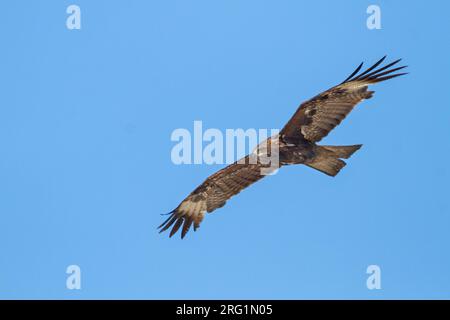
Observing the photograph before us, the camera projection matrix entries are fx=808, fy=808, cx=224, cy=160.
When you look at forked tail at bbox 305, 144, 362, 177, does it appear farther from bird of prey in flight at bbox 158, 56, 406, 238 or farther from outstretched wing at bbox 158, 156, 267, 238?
outstretched wing at bbox 158, 156, 267, 238

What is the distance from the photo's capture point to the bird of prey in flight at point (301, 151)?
39.1ft

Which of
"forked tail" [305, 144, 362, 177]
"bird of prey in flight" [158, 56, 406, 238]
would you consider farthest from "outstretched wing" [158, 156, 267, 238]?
"forked tail" [305, 144, 362, 177]

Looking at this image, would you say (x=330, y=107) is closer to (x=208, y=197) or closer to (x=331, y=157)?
(x=331, y=157)

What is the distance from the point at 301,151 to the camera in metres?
12.4

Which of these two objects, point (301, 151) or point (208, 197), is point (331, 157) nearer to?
point (301, 151)

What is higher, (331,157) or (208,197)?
(331,157)

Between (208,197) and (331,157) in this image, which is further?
(208,197)

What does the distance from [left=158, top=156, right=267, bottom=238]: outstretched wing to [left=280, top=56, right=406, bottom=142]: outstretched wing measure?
1.09 metres

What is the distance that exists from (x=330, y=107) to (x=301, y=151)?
815mm

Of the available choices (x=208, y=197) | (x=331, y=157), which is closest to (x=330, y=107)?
(x=331, y=157)

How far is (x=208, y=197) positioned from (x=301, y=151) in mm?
1916

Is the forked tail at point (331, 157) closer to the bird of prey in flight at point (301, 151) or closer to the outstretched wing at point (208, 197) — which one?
the bird of prey in flight at point (301, 151)

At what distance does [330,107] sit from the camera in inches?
477
